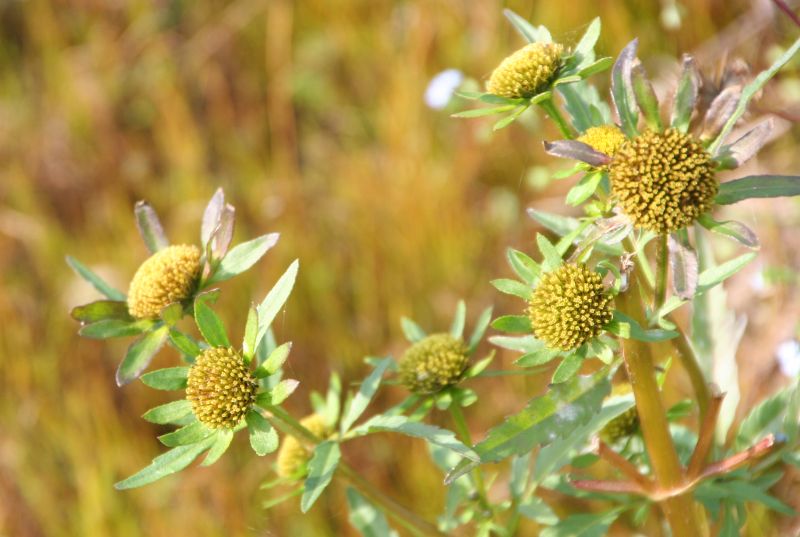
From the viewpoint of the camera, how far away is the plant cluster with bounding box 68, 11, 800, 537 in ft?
3.54

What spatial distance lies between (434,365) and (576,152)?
19.5 inches

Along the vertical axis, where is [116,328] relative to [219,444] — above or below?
above

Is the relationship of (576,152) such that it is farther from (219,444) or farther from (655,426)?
(219,444)

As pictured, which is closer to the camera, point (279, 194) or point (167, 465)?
point (167, 465)

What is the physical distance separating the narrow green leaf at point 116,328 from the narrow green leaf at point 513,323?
57 centimetres

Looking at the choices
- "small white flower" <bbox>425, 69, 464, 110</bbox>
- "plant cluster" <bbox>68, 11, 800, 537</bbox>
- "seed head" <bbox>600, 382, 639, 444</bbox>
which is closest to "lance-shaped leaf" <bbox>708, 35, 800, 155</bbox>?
"plant cluster" <bbox>68, 11, 800, 537</bbox>

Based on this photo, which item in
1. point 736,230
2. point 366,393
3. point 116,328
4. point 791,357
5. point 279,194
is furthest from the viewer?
point 279,194

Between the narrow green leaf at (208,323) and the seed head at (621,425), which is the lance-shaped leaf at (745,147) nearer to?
the seed head at (621,425)

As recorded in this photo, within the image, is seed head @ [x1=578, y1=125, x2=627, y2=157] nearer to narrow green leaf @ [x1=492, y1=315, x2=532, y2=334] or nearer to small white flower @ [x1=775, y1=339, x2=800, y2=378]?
narrow green leaf @ [x1=492, y1=315, x2=532, y2=334]

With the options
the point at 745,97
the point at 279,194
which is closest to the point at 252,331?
the point at 745,97

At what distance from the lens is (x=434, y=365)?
1403 millimetres

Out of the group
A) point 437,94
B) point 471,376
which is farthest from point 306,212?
point 471,376

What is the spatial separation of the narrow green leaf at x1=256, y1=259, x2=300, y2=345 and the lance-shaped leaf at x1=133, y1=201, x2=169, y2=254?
35cm

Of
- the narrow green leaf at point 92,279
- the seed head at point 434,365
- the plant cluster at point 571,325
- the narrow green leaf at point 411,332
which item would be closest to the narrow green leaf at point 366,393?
the plant cluster at point 571,325
